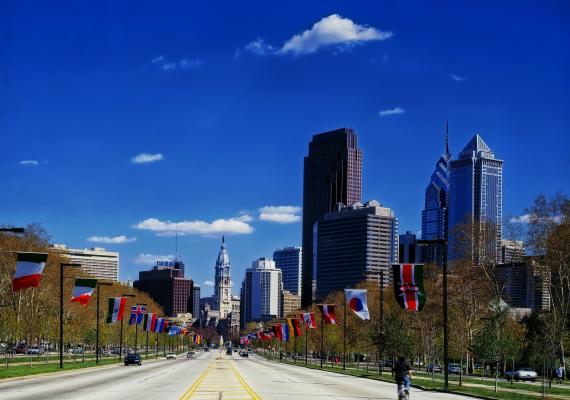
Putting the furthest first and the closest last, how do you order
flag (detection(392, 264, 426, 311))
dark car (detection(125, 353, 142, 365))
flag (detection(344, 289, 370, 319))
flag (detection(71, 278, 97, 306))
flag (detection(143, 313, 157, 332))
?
1. flag (detection(143, 313, 157, 332))
2. dark car (detection(125, 353, 142, 365))
3. flag (detection(344, 289, 370, 319))
4. flag (detection(71, 278, 97, 306))
5. flag (detection(392, 264, 426, 311))

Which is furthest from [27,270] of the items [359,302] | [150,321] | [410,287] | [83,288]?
[150,321]

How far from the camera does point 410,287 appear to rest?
2047 inches

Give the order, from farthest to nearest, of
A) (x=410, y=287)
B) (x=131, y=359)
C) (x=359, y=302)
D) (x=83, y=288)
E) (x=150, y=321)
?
1. (x=150, y=321)
2. (x=131, y=359)
3. (x=359, y=302)
4. (x=83, y=288)
5. (x=410, y=287)

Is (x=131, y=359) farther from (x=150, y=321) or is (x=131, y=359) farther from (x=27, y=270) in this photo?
(x=27, y=270)

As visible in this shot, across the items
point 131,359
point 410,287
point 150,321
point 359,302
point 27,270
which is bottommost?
point 131,359

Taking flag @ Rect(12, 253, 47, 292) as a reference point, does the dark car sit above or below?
below

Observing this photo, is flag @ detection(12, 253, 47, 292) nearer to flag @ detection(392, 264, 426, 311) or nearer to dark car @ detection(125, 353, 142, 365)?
flag @ detection(392, 264, 426, 311)

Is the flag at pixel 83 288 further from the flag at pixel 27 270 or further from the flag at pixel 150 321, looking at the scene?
the flag at pixel 150 321

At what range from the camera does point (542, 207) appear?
7856 centimetres

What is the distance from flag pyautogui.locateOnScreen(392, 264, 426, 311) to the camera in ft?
170

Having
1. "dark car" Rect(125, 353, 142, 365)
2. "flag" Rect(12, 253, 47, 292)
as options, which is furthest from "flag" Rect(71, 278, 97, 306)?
"dark car" Rect(125, 353, 142, 365)

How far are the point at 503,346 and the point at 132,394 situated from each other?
100ft

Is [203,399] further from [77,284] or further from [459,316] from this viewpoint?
[459,316]

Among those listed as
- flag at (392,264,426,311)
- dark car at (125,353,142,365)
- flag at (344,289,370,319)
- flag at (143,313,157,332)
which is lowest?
dark car at (125,353,142,365)
